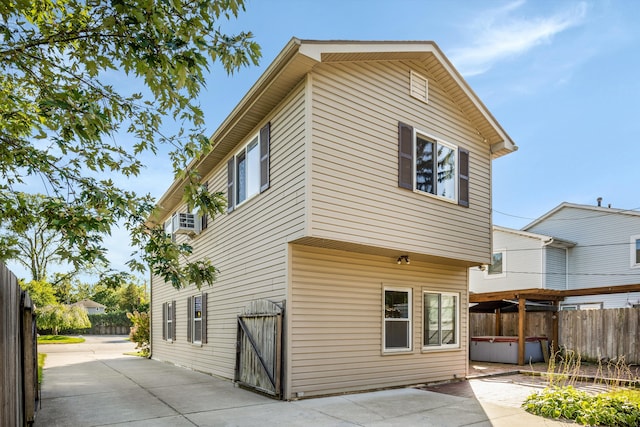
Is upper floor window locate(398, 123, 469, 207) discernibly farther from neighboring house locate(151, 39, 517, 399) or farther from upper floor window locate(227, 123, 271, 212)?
upper floor window locate(227, 123, 271, 212)

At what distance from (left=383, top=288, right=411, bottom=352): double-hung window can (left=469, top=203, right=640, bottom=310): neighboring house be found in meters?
9.92

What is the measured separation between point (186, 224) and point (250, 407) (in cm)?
710

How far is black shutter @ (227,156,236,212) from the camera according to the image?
10703 mm

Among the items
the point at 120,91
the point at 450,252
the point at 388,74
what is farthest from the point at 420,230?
the point at 120,91

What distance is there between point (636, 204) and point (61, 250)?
72.5 ft

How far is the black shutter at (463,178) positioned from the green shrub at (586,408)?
444cm

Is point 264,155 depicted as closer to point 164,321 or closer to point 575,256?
point 164,321

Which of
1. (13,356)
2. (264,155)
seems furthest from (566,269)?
(13,356)

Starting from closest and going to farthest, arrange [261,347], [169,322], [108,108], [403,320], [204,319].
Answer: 1. [108,108]
2. [261,347]
3. [403,320]
4. [204,319]
5. [169,322]

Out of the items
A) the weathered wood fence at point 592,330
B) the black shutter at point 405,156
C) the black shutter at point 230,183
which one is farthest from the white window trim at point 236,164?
the weathered wood fence at point 592,330

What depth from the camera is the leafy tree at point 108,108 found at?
13.4ft

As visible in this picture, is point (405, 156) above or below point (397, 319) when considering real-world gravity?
above

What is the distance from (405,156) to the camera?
358 inches

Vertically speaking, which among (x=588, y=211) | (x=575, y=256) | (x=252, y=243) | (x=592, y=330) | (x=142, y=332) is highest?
(x=588, y=211)
